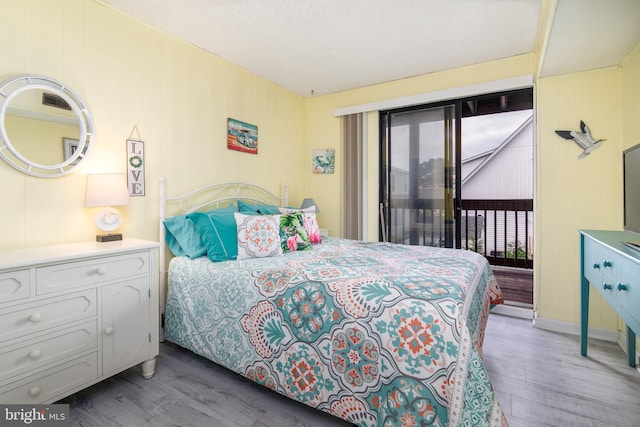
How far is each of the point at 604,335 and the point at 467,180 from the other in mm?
3278

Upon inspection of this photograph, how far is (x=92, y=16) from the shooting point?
208cm

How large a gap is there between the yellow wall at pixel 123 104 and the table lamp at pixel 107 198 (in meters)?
0.11

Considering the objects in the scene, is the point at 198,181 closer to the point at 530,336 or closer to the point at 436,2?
the point at 436,2

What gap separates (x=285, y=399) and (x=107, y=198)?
5.55ft

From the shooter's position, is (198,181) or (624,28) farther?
(198,181)

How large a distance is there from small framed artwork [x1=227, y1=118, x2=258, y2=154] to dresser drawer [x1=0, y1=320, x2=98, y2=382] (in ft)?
6.56

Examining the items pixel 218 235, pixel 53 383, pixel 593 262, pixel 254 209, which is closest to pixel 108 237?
pixel 218 235

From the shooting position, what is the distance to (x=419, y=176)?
356cm

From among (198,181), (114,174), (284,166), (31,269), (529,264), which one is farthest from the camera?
(529,264)

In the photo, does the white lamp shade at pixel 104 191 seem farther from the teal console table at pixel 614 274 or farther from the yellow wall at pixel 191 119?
the teal console table at pixel 614 274

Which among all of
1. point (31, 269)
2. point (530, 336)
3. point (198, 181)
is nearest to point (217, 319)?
point (31, 269)

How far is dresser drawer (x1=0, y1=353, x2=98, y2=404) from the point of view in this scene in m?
1.39

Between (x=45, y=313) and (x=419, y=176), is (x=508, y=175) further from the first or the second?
(x=45, y=313)

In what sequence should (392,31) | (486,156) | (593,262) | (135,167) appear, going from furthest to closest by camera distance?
(486,156) < (392,31) < (135,167) < (593,262)
